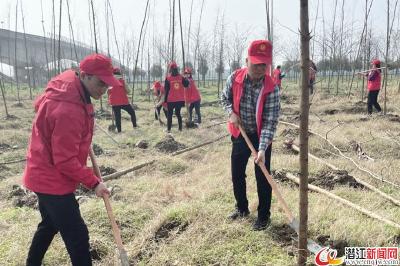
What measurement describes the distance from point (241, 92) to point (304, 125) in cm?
106

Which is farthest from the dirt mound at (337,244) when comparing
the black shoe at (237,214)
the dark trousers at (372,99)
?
the dark trousers at (372,99)

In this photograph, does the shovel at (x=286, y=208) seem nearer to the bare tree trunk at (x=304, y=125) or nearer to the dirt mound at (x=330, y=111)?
Result: the bare tree trunk at (x=304, y=125)

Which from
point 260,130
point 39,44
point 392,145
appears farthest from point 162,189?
point 39,44

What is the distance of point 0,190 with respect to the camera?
4.99m

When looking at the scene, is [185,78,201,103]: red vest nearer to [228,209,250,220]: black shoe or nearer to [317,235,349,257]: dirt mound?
[228,209,250,220]: black shoe

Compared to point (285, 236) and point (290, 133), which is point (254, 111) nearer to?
point (285, 236)

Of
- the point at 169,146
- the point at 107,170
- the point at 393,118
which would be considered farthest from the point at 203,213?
the point at 393,118

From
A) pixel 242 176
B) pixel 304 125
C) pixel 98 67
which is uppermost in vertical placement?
pixel 98 67

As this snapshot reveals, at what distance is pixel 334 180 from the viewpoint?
168 inches

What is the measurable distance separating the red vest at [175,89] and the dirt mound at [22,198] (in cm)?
417

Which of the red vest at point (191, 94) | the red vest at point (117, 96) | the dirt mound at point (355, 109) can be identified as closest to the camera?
the red vest at point (117, 96)

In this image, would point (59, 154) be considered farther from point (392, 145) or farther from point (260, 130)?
point (392, 145)

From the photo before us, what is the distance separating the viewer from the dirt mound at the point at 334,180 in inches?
167

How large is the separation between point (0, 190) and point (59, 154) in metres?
3.45
